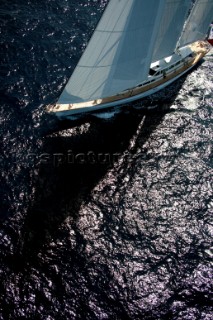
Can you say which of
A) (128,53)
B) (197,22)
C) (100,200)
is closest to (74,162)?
(100,200)

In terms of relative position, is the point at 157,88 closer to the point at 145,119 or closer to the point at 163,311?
the point at 145,119

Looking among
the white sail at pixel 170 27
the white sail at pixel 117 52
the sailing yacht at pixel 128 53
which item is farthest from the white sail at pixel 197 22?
the white sail at pixel 117 52

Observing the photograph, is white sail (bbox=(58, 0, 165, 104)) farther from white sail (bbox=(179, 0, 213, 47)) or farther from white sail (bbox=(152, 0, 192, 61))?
white sail (bbox=(179, 0, 213, 47))

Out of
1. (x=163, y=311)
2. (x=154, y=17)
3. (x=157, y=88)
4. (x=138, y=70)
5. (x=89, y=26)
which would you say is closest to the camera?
(x=163, y=311)

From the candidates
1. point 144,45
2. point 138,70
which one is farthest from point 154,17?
point 138,70

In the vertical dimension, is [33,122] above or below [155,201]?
above

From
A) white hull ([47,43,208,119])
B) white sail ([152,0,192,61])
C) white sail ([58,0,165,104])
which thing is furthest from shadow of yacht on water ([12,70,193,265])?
white sail ([152,0,192,61])

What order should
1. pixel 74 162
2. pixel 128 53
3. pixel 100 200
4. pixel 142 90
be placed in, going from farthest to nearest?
1. pixel 142 90
2. pixel 74 162
3. pixel 128 53
4. pixel 100 200

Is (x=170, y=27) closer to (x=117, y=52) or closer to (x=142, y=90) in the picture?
(x=142, y=90)

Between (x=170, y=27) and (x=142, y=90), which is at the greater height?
(x=170, y=27)
